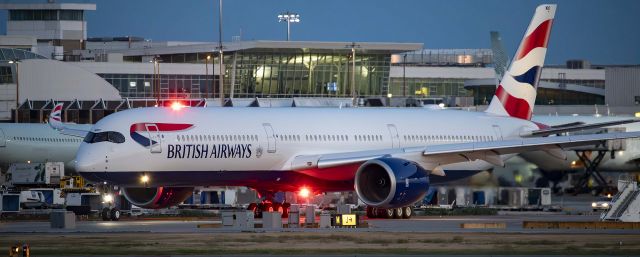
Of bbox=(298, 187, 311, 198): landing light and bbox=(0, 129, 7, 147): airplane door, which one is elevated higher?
bbox=(0, 129, 7, 147): airplane door

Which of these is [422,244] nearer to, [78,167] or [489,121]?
[78,167]

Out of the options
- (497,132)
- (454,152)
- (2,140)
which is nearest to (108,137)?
(454,152)

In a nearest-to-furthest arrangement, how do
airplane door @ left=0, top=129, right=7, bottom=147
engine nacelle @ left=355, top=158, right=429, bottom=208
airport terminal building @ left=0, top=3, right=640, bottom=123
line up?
engine nacelle @ left=355, top=158, right=429, bottom=208
airplane door @ left=0, top=129, right=7, bottom=147
airport terminal building @ left=0, top=3, right=640, bottom=123

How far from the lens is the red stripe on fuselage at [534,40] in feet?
189

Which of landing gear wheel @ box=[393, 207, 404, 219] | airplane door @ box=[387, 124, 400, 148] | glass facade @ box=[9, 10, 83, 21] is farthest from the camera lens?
glass facade @ box=[9, 10, 83, 21]

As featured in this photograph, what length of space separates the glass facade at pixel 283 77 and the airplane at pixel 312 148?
67.5 metres

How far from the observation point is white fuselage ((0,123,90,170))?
86.9 m

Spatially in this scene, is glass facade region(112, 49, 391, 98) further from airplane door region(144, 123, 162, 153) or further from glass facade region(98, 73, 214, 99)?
airplane door region(144, 123, 162, 153)

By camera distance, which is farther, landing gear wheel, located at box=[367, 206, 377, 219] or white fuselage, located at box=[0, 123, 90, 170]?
white fuselage, located at box=[0, 123, 90, 170]

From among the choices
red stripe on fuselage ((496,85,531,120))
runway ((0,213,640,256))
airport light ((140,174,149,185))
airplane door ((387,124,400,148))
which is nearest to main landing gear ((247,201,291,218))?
airplane door ((387,124,400,148))

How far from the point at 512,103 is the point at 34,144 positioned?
130 feet

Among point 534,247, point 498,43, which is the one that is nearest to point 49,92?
point 498,43

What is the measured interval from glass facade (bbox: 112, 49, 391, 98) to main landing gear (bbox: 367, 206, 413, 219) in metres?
71.1

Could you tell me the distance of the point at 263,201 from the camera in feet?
172
